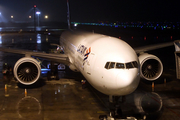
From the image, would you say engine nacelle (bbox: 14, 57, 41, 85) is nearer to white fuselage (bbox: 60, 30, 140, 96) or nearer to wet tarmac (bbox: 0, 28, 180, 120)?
wet tarmac (bbox: 0, 28, 180, 120)

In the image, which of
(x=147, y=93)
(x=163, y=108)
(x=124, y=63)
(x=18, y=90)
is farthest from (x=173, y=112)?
(x=18, y=90)

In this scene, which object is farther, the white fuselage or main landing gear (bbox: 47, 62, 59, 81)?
main landing gear (bbox: 47, 62, 59, 81)

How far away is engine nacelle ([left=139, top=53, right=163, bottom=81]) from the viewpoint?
16047 millimetres

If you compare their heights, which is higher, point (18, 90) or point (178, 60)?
point (178, 60)

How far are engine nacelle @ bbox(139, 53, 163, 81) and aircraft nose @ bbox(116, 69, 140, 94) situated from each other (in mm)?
6702

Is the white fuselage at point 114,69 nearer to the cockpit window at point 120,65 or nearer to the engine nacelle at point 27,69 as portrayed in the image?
the cockpit window at point 120,65

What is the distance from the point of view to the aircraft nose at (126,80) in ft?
30.5

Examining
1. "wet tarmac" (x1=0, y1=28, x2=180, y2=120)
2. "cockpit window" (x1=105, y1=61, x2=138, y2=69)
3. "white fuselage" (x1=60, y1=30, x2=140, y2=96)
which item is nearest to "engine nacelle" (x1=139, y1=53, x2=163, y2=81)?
"wet tarmac" (x1=0, y1=28, x2=180, y2=120)

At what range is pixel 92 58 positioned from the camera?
11242mm

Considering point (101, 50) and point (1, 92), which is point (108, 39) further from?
point (1, 92)

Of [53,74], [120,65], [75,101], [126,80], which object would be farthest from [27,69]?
[126,80]

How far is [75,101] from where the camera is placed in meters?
13.8

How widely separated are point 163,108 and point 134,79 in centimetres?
444

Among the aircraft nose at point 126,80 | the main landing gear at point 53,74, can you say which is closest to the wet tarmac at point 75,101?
the main landing gear at point 53,74
